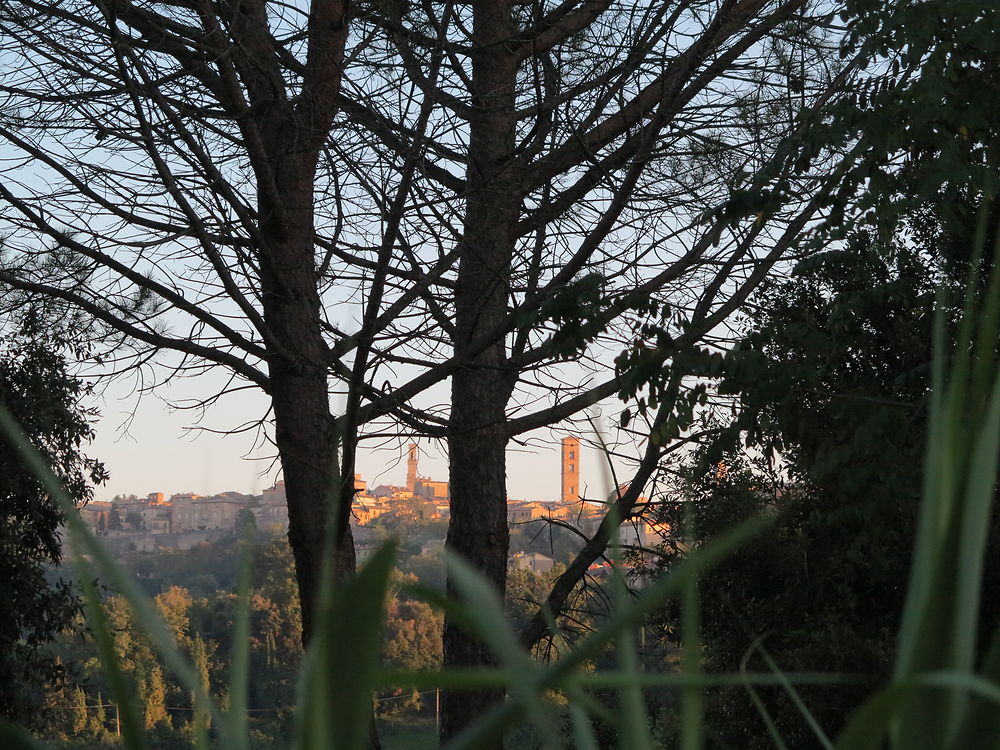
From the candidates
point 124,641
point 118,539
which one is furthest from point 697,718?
point 124,641

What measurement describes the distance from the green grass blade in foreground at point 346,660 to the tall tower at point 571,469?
449 centimetres

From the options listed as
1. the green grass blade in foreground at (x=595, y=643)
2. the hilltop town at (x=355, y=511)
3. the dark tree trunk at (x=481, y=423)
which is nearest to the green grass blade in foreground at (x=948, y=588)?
the green grass blade in foreground at (x=595, y=643)

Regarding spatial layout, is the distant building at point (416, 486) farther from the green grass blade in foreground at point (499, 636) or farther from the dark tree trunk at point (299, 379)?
the green grass blade in foreground at point (499, 636)

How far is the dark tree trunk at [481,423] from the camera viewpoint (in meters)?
5.01

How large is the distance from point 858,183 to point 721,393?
78 cm

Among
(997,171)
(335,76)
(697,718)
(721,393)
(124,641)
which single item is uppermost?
(335,76)

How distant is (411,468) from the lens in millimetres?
5496

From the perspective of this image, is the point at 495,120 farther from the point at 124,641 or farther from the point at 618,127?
the point at 124,641

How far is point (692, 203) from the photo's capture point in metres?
4.83

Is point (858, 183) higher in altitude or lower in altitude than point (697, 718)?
higher

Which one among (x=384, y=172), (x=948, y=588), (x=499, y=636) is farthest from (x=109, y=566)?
(x=384, y=172)

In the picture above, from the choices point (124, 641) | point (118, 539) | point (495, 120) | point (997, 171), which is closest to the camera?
point (997, 171)

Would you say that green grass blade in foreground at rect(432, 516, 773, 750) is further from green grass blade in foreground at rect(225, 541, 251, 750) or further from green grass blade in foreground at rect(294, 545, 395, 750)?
green grass blade in foreground at rect(225, 541, 251, 750)

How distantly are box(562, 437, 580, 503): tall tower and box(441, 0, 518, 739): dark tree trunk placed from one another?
39 centimetres
